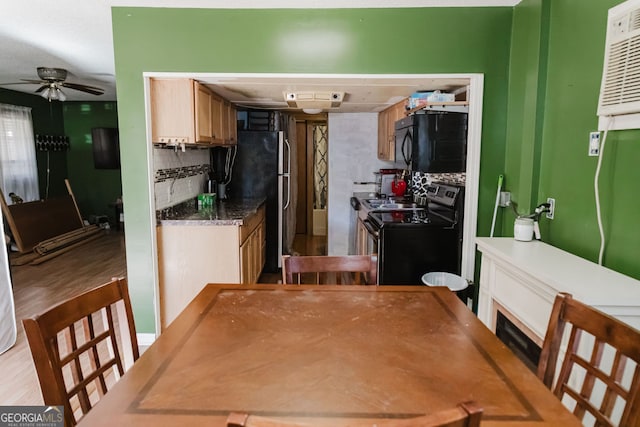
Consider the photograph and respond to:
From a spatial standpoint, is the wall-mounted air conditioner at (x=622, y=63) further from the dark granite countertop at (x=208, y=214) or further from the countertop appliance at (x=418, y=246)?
the dark granite countertop at (x=208, y=214)

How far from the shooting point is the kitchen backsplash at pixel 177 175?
322cm

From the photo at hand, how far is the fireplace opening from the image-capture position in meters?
1.83

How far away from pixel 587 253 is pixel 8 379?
11.2ft

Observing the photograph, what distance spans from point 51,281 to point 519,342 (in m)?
4.75

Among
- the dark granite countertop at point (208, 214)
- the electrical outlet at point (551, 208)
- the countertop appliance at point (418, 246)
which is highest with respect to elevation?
the electrical outlet at point (551, 208)

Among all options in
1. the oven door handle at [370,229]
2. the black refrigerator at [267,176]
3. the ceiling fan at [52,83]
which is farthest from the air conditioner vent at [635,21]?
the ceiling fan at [52,83]

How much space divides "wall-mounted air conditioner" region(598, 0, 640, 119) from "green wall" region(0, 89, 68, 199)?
7281 millimetres

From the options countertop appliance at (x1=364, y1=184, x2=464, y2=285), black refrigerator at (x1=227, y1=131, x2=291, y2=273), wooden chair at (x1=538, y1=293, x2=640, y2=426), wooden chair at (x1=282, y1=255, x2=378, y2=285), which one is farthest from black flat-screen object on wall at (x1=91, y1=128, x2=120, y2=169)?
wooden chair at (x1=538, y1=293, x2=640, y2=426)

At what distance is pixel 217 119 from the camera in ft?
12.2

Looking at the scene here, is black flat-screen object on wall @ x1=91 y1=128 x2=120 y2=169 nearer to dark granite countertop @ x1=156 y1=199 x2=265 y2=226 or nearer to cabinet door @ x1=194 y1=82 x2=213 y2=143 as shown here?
dark granite countertop @ x1=156 y1=199 x2=265 y2=226

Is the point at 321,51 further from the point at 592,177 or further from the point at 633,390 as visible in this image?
the point at 633,390

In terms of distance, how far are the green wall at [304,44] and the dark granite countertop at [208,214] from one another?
517mm

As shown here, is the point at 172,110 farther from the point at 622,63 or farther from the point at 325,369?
the point at 622,63

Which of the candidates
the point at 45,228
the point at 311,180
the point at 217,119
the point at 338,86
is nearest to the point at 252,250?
the point at 217,119
